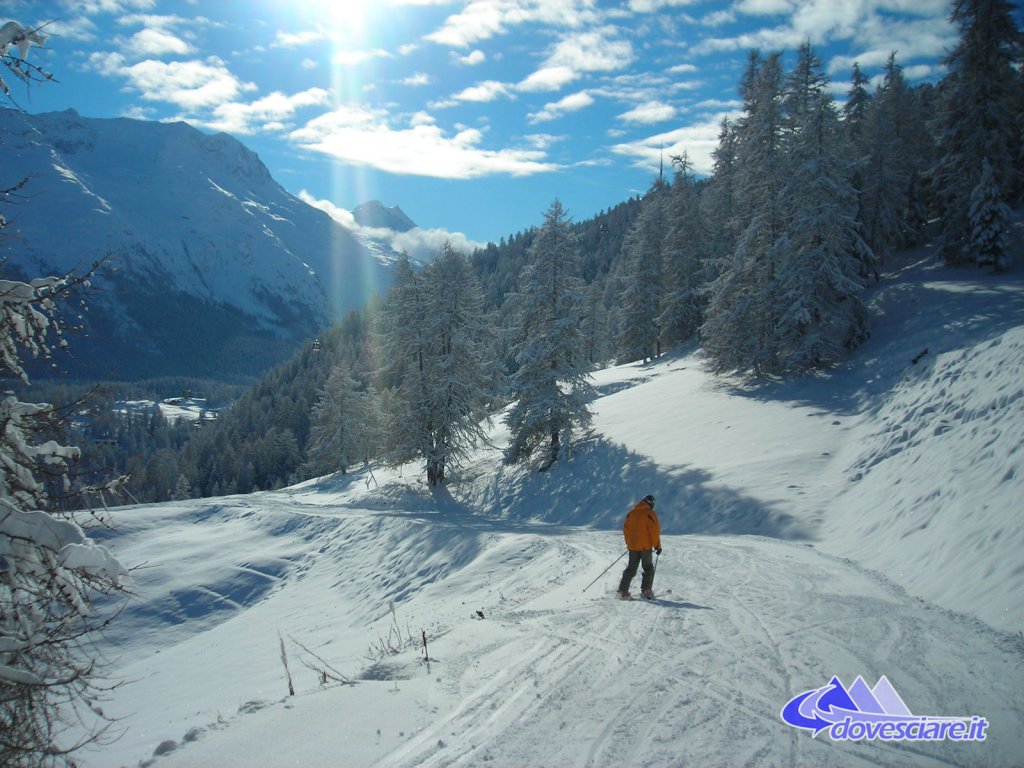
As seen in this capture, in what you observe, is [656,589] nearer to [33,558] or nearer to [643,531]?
[643,531]

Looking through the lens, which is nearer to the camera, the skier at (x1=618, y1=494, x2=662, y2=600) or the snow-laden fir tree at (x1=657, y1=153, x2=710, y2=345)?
the skier at (x1=618, y1=494, x2=662, y2=600)

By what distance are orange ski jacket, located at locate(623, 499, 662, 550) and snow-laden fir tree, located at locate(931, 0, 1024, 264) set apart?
27.2m

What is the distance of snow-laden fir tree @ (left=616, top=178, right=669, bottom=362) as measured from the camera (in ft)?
142

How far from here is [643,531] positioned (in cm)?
995

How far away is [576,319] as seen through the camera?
84.2ft

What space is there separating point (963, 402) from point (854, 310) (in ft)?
37.5

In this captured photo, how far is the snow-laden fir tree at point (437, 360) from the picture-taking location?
27594mm

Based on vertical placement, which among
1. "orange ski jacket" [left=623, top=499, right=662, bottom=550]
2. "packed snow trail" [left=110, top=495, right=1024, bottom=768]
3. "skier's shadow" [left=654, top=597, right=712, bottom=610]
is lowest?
"skier's shadow" [left=654, top=597, right=712, bottom=610]

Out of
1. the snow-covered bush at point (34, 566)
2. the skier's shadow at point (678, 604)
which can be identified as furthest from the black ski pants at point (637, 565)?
the snow-covered bush at point (34, 566)

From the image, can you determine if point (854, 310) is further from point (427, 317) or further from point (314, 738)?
point (314, 738)

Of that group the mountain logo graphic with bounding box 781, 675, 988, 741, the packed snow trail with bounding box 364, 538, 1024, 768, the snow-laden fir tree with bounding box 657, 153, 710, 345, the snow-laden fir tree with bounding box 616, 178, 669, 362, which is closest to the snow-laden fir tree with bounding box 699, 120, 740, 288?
the snow-laden fir tree with bounding box 657, 153, 710, 345

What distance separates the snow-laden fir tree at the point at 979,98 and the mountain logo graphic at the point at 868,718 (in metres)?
29.2

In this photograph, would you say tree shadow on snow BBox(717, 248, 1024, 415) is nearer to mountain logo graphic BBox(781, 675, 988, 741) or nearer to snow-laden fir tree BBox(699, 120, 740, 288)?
snow-laden fir tree BBox(699, 120, 740, 288)

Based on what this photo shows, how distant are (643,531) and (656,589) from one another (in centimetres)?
140
